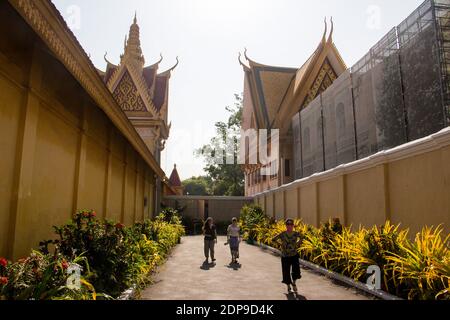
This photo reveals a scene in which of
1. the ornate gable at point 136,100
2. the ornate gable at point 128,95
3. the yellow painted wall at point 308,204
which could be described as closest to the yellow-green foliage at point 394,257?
the yellow painted wall at point 308,204

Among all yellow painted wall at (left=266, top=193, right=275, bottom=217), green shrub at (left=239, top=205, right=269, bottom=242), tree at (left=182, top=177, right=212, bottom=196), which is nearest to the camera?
green shrub at (left=239, top=205, right=269, bottom=242)

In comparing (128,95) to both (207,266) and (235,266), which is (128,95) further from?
(235,266)

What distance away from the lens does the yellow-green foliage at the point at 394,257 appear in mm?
6017

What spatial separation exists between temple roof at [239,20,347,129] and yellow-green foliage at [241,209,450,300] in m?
19.9

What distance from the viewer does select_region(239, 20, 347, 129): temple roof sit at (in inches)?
1194

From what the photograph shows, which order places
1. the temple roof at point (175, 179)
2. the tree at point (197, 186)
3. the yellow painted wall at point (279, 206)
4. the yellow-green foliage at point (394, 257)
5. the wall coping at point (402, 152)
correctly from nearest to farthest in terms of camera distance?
the yellow-green foliage at point (394, 257)
the wall coping at point (402, 152)
the yellow painted wall at point (279, 206)
the temple roof at point (175, 179)
the tree at point (197, 186)

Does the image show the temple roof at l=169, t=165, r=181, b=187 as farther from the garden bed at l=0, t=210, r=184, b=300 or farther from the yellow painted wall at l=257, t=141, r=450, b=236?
the garden bed at l=0, t=210, r=184, b=300

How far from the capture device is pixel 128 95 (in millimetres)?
28812

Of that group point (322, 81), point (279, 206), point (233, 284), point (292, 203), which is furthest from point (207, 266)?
point (322, 81)

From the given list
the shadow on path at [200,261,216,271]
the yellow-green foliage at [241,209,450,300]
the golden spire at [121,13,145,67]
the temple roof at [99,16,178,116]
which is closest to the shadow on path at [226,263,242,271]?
the shadow on path at [200,261,216,271]

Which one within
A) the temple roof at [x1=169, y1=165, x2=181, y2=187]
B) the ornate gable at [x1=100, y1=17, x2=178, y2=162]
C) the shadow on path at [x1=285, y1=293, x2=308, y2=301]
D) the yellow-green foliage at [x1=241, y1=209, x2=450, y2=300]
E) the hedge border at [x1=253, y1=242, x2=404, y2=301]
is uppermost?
the ornate gable at [x1=100, y1=17, x2=178, y2=162]

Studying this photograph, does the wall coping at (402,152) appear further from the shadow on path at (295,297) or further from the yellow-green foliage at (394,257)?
the shadow on path at (295,297)

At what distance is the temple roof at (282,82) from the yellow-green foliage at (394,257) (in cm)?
1993
